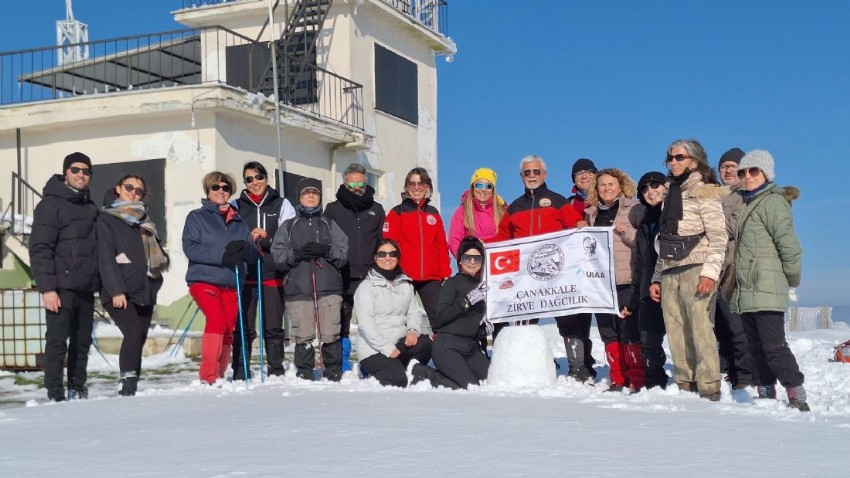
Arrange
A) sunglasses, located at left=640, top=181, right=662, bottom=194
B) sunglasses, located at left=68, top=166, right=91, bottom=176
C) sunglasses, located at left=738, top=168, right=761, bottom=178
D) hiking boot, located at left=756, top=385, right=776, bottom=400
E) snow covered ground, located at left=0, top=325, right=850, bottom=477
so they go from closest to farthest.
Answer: snow covered ground, located at left=0, top=325, right=850, bottom=477 → sunglasses, located at left=738, top=168, right=761, bottom=178 → hiking boot, located at left=756, top=385, right=776, bottom=400 → sunglasses, located at left=640, top=181, right=662, bottom=194 → sunglasses, located at left=68, top=166, right=91, bottom=176

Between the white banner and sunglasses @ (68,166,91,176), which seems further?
the white banner

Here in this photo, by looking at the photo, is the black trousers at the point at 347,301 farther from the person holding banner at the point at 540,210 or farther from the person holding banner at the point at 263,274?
the person holding banner at the point at 540,210

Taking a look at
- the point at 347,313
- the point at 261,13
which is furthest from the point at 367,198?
the point at 261,13

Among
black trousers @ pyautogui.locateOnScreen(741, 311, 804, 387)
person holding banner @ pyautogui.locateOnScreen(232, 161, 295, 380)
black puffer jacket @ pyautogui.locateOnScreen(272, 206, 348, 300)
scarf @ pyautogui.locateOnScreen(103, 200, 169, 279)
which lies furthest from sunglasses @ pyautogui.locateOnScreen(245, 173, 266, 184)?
black trousers @ pyautogui.locateOnScreen(741, 311, 804, 387)

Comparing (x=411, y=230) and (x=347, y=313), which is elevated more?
(x=411, y=230)

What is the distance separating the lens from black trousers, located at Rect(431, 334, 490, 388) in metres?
7.16

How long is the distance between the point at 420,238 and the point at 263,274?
1.48m

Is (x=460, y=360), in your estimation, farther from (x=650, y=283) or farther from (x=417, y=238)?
(x=650, y=283)

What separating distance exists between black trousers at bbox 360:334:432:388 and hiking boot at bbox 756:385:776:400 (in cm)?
281

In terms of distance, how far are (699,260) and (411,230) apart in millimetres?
2757

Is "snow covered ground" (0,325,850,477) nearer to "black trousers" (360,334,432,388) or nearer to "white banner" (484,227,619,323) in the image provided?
"black trousers" (360,334,432,388)

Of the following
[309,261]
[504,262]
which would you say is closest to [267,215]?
[309,261]

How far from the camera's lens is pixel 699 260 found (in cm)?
629

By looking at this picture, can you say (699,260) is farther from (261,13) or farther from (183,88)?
(261,13)
